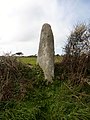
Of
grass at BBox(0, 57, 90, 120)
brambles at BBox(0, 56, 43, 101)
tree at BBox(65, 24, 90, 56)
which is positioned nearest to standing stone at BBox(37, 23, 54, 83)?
brambles at BBox(0, 56, 43, 101)

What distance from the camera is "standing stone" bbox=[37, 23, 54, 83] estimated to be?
15.5 m

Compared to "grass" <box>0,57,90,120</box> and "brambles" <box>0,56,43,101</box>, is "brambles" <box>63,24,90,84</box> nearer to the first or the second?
"grass" <box>0,57,90,120</box>

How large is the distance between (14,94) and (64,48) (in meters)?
5.92

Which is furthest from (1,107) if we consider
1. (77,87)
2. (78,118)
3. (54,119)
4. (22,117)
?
(77,87)

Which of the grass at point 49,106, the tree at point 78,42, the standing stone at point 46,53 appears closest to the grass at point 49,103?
the grass at point 49,106

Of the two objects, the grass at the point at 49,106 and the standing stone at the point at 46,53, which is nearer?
the grass at the point at 49,106

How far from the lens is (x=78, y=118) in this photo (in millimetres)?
11078

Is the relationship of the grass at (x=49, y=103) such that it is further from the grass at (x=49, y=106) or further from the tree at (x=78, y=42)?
the tree at (x=78, y=42)

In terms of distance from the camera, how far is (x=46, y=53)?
15.8 meters

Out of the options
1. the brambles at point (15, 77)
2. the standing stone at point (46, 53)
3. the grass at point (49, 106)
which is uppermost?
the standing stone at point (46, 53)

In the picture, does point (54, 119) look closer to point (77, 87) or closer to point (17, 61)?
point (77, 87)

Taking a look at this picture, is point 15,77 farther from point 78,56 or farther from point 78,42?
point 78,42

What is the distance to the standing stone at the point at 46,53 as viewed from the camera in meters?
15.5

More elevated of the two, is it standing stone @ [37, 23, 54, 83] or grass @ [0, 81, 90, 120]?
standing stone @ [37, 23, 54, 83]
